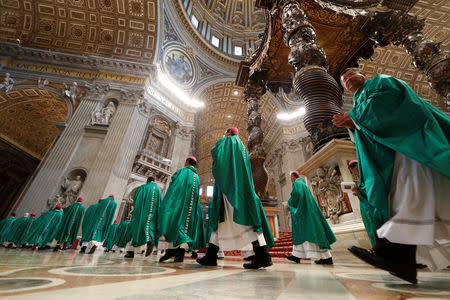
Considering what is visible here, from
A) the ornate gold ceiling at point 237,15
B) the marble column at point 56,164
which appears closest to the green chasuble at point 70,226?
the marble column at point 56,164

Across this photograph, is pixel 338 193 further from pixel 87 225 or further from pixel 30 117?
pixel 30 117

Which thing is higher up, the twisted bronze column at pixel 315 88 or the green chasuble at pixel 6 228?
the twisted bronze column at pixel 315 88

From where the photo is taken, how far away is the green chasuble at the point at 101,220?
432 centimetres

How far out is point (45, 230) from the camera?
4777 millimetres

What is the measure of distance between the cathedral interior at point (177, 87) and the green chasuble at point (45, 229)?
1108 millimetres

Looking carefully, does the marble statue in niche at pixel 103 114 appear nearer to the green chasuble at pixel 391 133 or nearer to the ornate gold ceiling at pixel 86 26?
the ornate gold ceiling at pixel 86 26

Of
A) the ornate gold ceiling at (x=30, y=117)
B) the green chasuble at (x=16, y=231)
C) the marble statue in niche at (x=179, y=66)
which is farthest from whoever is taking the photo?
the marble statue in niche at (x=179, y=66)

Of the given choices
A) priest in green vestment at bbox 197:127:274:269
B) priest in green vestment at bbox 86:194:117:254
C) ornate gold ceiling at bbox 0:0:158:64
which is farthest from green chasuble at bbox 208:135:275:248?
ornate gold ceiling at bbox 0:0:158:64

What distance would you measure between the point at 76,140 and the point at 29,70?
16.8ft

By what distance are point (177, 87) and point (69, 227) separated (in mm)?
9434

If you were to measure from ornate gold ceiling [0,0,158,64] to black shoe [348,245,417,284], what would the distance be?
12140mm

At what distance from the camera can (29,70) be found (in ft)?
30.0

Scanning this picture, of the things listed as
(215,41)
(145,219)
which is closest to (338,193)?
(145,219)

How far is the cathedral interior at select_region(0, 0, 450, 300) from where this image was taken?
2967mm
